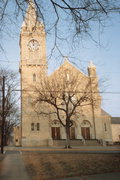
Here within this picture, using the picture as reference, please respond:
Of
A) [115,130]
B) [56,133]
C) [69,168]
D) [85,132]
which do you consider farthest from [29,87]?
[115,130]

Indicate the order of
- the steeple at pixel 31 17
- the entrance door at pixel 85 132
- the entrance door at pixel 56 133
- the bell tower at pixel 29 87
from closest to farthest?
the steeple at pixel 31 17
the bell tower at pixel 29 87
the entrance door at pixel 56 133
the entrance door at pixel 85 132

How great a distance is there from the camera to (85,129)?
151 ft

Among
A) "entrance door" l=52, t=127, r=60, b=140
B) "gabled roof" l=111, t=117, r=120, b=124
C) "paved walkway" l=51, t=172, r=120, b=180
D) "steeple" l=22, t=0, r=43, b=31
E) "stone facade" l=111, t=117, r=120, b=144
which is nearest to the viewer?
"steeple" l=22, t=0, r=43, b=31

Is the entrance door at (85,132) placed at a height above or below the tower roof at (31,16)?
below

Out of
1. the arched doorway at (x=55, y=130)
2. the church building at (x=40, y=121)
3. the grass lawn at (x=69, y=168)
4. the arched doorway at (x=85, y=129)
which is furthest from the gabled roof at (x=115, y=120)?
the grass lawn at (x=69, y=168)

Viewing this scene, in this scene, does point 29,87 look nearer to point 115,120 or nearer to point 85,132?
point 85,132

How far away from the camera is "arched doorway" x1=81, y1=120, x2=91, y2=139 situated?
45656 millimetres

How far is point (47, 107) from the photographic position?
4366 centimetres

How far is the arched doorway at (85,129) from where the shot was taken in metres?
45.7

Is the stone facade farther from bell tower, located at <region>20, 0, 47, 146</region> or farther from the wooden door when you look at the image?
bell tower, located at <region>20, 0, 47, 146</region>

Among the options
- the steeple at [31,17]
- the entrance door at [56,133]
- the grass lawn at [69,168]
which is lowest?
the grass lawn at [69,168]

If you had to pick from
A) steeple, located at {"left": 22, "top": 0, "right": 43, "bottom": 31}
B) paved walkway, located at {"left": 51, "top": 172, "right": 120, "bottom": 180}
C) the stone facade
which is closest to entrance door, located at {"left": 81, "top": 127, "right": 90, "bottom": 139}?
the stone facade

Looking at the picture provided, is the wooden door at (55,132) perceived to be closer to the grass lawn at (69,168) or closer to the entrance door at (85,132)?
the entrance door at (85,132)

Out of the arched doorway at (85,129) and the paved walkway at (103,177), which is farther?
the arched doorway at (85,129)
